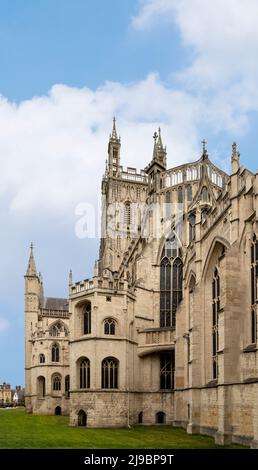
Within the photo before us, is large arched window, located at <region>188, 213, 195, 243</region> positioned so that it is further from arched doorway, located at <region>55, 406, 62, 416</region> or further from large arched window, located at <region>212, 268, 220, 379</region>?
arched doorway, located at <region>55, 406, 62, 416</region>

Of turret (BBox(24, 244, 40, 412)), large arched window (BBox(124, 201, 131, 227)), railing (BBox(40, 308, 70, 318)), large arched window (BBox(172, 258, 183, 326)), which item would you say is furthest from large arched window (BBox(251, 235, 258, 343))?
railing (BBox(40, 308, 70, 318))

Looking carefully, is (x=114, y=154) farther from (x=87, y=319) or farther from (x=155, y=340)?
(x=87, y=319)

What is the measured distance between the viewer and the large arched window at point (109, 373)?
44.3 metres

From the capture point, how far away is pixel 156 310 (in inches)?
2083

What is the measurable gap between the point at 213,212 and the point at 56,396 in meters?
39.4

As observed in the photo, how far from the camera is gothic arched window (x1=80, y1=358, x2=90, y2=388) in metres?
44.6

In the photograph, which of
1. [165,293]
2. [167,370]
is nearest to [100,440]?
[167,370]

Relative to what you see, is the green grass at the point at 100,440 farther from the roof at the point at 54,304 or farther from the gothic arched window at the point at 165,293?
the roof at the point at 54,304

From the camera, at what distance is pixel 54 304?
296 ft

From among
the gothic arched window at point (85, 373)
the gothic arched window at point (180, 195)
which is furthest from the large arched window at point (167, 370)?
the gothic arched window at point (180, 195)

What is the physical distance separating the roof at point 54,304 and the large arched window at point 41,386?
1812cm

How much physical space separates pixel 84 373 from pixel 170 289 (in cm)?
1294

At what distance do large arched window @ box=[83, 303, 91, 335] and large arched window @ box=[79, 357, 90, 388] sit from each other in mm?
2180

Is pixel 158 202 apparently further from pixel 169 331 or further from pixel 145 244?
pixel 169 331
